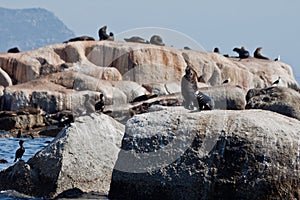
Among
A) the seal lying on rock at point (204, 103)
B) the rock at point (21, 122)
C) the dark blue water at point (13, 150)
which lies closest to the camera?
the dark blue water at point (13, 150)

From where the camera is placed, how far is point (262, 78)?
44.5 meters

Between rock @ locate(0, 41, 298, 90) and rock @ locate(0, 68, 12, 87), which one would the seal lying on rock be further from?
rock @ locate(0, 68, 12, 87)

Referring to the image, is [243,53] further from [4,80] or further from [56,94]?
[56,94]

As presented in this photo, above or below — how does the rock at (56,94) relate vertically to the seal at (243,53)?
below

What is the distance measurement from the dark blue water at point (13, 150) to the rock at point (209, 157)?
72.8 inches

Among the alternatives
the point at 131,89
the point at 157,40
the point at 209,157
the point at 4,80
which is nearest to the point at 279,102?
the point at 131,89

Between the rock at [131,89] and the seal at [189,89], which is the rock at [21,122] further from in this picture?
the seal at [189,89]

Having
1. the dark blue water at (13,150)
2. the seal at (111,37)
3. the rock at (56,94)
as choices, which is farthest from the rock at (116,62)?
the dark blue water at (13,150)

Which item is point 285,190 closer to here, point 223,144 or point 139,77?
point 223,144

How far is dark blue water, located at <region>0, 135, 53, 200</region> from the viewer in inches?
489

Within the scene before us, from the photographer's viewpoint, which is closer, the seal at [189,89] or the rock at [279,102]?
the seal at [189,89]

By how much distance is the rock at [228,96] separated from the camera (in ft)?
104

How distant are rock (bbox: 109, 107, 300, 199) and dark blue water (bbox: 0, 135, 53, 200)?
185 centimetres

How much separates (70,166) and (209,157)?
2625 mm
